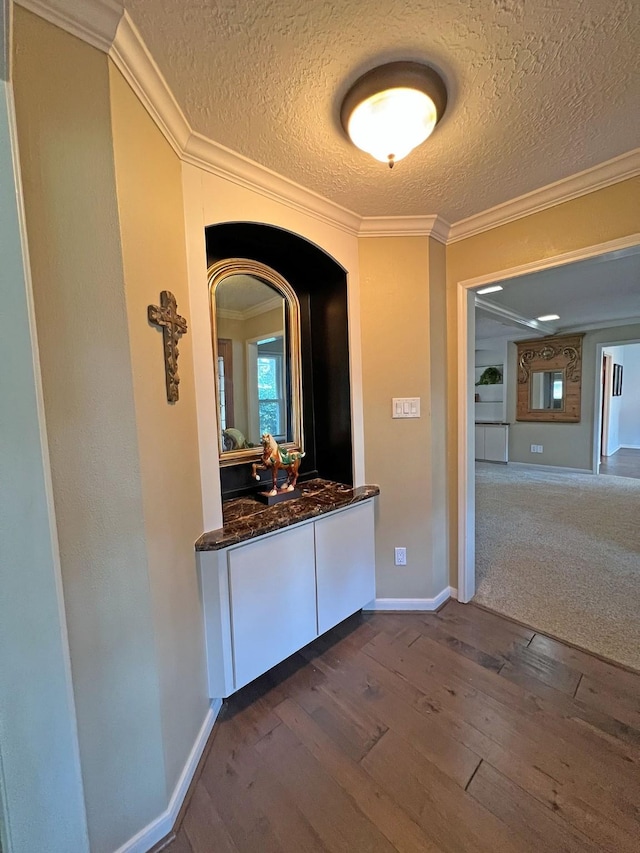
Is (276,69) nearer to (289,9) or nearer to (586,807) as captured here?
(289,9)

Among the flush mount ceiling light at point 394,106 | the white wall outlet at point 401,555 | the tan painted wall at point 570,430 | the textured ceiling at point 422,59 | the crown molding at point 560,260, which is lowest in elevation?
the white wall outlet at point 401,555

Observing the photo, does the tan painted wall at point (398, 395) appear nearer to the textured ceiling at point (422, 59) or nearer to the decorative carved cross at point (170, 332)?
the textured ceiling at point (422, 59)

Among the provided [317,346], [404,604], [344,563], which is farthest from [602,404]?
[344,563]

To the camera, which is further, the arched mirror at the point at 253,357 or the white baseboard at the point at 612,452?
the white baseboard at the point at 612,452

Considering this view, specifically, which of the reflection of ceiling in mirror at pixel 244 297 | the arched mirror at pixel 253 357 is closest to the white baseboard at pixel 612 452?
the arched mirror at pixel 253 357

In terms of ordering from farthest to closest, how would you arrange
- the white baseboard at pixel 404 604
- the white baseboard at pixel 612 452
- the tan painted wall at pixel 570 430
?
the white baseboard at pixel 612 452 < the tan painted wall at pixel 570 430 < the white baseboard at pixel 404 604

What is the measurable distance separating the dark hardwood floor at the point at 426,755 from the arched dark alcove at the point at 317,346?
0.99 m

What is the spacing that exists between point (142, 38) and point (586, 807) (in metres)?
2.65

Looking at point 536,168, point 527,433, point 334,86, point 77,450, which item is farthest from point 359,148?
point 527,433

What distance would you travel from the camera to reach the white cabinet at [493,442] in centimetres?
617

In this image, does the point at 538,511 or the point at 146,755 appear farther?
the point at 538,511

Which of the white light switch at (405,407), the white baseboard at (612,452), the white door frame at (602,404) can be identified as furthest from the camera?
the white baseboard at (612,452)

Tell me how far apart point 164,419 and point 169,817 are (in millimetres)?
1248

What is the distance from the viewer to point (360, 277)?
194cm
